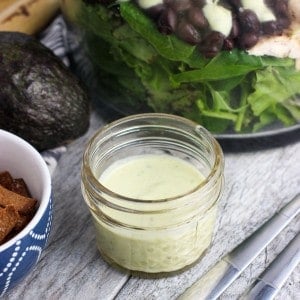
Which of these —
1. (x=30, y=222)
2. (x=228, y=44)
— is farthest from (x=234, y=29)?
(x=30, y=222)

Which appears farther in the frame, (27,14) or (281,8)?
(27,14)

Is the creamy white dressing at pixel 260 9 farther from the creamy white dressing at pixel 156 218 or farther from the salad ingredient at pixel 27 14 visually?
the salad ingredient at pixel 27 14

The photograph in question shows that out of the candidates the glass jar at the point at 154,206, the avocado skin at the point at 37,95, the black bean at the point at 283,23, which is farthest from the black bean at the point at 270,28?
the avocado skin at the point at 37,95

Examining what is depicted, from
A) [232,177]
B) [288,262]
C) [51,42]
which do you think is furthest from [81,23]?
[288,262]

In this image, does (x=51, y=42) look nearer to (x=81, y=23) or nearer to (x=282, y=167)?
(x=81, y=23)

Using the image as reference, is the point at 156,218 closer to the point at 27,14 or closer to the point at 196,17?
the point at 196,17

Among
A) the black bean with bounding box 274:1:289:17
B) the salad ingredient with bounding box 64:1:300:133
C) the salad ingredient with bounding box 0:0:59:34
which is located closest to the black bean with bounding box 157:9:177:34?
the salad ingredient with bounding box 64:1:300:133
